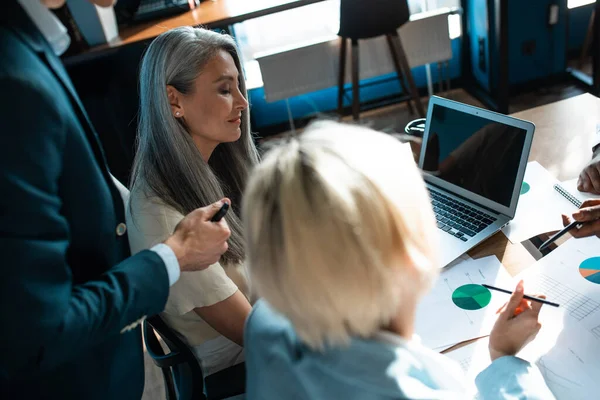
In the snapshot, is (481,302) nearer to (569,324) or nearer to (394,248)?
(569,324)

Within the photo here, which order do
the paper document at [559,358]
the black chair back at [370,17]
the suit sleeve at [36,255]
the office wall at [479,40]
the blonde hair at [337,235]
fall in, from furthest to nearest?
the office wall at [479,40] → the black chair back at [370,17] → the paper document at [559,358] → the suit sleeve at [36,255] → the blonde hair at [337,235]

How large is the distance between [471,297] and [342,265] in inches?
24.3

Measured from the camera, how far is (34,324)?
0.81 m

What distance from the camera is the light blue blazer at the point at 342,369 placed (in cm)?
68

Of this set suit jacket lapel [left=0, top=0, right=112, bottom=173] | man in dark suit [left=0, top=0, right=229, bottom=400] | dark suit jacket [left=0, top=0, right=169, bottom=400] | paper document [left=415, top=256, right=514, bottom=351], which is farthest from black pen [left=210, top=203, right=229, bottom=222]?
paper document [left=415, top=256, right=514, bottom=351]

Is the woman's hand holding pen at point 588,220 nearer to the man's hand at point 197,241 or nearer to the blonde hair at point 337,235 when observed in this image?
the blonde hair at point 337,235

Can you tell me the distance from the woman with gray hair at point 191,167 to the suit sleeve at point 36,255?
323mm

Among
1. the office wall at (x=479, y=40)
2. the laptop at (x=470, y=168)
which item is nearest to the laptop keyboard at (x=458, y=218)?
the laptop at (x=470, y=168)

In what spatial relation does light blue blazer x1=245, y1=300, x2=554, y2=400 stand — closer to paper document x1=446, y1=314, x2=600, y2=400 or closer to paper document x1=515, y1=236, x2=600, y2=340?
paper document x1=446, y1=314, x2=600, y2=400

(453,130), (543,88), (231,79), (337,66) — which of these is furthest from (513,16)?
(231,79)

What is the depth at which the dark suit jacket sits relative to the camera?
783mm

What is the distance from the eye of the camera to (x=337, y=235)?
633mm

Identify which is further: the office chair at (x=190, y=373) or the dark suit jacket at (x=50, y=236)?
the office chair at (x=190, y=373)

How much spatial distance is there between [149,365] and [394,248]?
1.81 m
